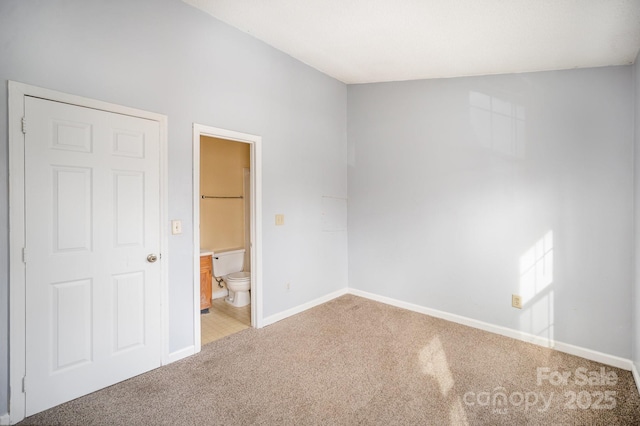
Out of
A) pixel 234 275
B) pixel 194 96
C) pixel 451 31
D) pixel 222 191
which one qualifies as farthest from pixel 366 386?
pixel 222 191

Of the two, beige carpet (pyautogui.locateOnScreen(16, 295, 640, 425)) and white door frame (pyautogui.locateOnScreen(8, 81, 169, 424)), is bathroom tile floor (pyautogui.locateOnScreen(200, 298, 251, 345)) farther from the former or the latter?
white door frame (pyautogui.locateOnScreen(8, 81, 169, 424))

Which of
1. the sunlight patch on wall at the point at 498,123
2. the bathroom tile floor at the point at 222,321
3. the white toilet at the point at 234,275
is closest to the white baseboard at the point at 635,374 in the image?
the sunlight patch on wall at the point at 498,123

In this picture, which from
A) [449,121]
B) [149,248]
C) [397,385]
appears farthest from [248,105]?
[397,385]

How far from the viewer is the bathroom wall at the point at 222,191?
14.3 feet

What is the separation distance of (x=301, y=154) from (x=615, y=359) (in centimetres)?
350

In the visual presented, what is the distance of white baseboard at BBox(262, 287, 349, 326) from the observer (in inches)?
132

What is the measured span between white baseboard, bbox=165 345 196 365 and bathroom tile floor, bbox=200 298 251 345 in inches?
8.5

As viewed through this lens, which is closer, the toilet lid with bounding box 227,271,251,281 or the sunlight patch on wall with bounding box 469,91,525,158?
the sunlight patch on wall with bounding box 469,91,525,158

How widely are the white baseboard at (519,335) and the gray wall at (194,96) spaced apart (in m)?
0.92

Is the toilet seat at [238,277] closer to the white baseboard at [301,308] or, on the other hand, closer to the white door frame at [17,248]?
the white baseboard at [301,308]

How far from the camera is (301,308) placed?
373cm

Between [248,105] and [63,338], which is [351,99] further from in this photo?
[63,338]

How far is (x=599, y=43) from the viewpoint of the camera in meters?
2.31

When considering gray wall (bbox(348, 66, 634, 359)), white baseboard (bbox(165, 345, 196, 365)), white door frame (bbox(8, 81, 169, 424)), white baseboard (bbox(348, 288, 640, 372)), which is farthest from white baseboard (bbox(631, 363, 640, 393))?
white door frame (bbox(8, 81, 169, 424))
